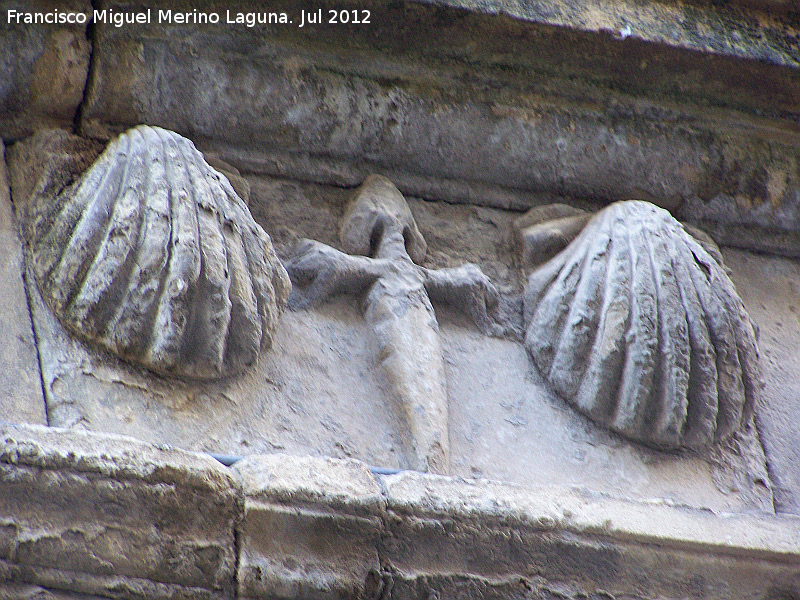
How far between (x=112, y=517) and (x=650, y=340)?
937 millimetres

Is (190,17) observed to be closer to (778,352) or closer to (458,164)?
(458,164)

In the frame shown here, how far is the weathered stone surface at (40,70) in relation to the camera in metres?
1.59

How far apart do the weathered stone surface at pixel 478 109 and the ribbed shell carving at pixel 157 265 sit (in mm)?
300

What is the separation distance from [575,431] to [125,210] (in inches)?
33.1

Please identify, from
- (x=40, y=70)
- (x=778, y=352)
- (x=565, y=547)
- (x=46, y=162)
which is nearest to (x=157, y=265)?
(x=46, y=162)

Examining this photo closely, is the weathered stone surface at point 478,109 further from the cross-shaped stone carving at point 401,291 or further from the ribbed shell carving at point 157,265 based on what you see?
the ribbed shell carving at point 157,265

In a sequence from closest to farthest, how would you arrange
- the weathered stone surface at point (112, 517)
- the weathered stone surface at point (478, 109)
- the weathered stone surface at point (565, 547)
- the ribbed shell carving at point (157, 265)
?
the weathered stone surface at point (112, 517) < the weathered stone surface at point (565, 547) < the ribbed shell carving at point (157, 265) < the weathered stone surface at point (478, 109)

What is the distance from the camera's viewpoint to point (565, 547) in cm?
123

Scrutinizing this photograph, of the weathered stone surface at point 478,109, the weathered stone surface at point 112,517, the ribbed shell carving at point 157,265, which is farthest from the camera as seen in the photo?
the weathered stone surface at point 478,109

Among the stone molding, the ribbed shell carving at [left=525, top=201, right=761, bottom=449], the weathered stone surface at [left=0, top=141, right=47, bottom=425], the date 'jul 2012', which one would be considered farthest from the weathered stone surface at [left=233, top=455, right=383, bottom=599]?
the date 'jul 2012'

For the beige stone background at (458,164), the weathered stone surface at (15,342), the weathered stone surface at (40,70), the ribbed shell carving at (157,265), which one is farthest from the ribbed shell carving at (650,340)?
the weathered stone surface at (40,70)

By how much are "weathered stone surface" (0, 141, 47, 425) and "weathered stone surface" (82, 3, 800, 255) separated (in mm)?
319

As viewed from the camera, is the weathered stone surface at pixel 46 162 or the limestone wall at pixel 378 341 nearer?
the limestone wall at pixel 378 341

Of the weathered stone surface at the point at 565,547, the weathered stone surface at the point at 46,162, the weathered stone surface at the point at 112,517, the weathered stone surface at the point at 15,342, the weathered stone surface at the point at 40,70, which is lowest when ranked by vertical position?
the weathered stone surface at the point at 565,547
